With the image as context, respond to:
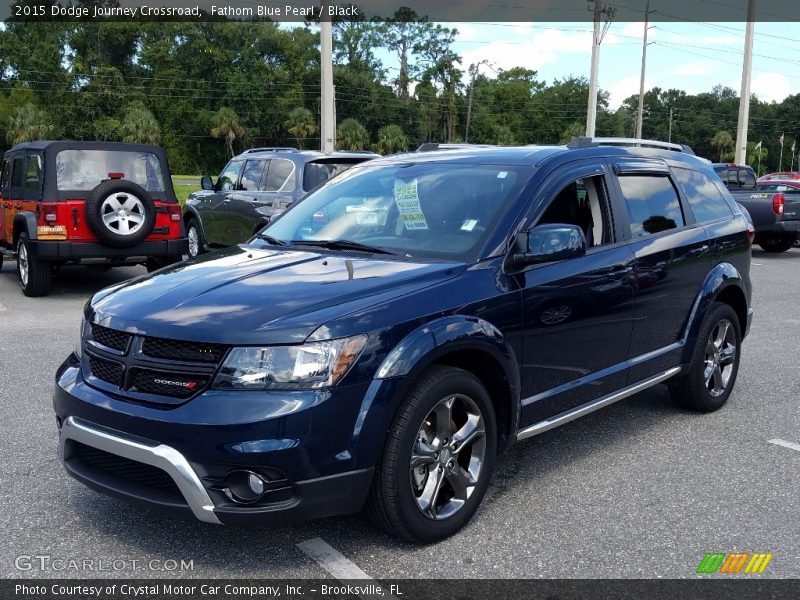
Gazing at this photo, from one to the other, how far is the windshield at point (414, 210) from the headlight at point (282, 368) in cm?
105

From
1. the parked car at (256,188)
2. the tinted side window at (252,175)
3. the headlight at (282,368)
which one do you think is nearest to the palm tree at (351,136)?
the parked car at (256,188)

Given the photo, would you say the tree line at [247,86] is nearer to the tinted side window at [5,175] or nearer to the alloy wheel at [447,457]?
the tinted side window at [5,175]

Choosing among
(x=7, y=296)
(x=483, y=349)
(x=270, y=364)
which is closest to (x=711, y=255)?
(x=483, y=349)

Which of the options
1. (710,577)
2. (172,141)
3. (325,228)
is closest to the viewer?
(710,577)

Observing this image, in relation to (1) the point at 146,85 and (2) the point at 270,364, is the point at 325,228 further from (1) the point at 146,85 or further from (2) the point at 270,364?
(1) the point at 146,85

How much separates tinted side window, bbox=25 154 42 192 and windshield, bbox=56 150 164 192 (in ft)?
0.90

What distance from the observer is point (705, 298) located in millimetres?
5406

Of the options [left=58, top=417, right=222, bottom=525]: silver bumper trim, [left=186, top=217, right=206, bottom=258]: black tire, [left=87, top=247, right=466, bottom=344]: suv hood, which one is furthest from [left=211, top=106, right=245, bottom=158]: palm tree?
[left=58, top=417, right=222, bottom=525]: silver bumper trim

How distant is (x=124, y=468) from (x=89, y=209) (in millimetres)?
7515

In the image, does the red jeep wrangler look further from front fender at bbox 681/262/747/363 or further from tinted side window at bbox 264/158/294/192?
front fender at bbox 681/262/747/363

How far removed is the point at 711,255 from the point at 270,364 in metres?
3.54

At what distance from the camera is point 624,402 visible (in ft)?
19.7

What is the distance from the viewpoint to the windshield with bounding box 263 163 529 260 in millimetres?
4145

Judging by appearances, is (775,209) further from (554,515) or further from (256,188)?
(554,515)
